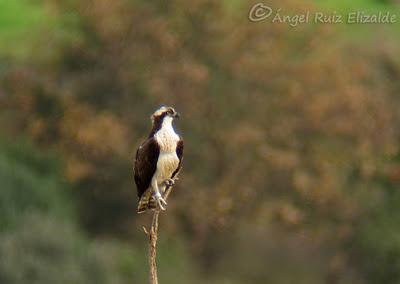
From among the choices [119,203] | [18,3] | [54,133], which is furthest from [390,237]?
[18,3]

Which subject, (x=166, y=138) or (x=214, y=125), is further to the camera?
(x=214, y=125)

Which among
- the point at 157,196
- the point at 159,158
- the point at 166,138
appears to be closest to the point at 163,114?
the point at 166,138

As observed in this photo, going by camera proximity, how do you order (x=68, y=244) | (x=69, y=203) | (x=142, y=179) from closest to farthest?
(x=142, y=179)
(x=68, y=244)
(x=69, y=203)

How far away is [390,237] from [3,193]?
816cm

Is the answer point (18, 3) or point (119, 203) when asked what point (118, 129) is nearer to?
point (119, 203)

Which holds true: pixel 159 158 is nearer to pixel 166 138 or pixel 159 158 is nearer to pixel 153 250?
pixel 166 138

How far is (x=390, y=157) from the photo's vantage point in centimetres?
3631

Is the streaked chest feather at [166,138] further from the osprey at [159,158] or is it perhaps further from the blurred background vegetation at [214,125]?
the blurred background vegetation at [214,125]

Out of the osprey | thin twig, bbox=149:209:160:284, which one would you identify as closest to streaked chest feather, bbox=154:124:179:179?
the osprey
